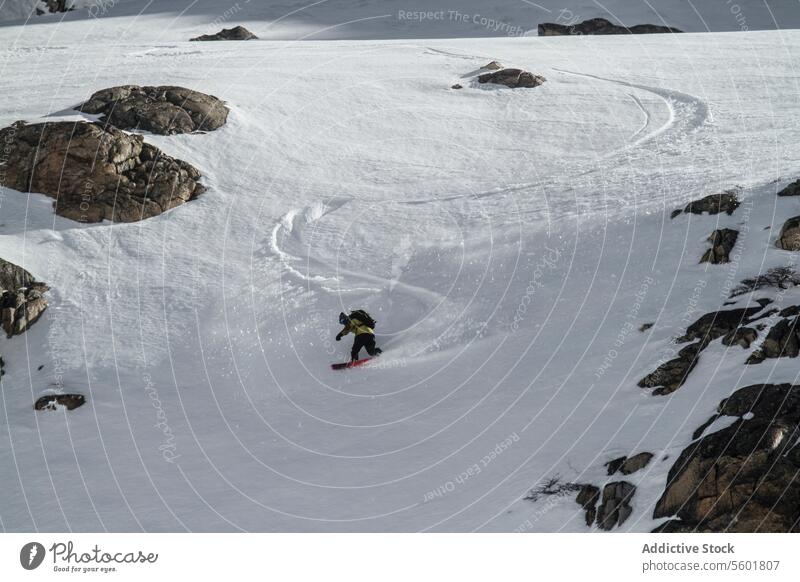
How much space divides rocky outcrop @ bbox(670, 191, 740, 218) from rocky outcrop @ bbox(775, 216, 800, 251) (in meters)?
1.68

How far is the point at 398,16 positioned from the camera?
44.0 meters

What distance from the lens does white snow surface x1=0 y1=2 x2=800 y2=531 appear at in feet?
44.1

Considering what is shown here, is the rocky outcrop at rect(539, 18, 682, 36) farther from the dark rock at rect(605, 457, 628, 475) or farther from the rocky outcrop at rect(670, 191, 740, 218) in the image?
the dark rock at rect(605, 457, 628, 475)

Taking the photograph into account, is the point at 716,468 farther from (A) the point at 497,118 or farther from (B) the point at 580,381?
(A) the point at 497,118

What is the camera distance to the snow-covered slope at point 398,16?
41375 millimetres

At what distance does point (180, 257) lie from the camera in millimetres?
20047

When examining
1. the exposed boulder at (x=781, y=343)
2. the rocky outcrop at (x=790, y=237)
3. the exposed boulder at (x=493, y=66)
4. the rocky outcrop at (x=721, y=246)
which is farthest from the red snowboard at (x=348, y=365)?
the exposed boulder at (x=493, y=66)

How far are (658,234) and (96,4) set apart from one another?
125 feet

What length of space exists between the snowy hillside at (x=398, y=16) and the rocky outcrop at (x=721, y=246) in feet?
87.5

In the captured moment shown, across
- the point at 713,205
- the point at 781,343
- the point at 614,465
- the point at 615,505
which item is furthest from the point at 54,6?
the point at 615,505

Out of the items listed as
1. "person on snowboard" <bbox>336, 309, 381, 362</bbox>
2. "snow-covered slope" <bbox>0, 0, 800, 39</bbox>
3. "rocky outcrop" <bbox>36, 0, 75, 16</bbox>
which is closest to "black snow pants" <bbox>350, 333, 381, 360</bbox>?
"person on snowboard" <bbox>336, 309, 381, 362</bbox>

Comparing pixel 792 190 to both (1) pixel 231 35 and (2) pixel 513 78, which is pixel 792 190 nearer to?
(2) pixel 513 78

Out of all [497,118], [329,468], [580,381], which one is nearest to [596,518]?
[580,381]

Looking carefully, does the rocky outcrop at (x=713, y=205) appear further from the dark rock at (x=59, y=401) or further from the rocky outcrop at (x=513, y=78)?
the dark rock at (x=59, y=401)
